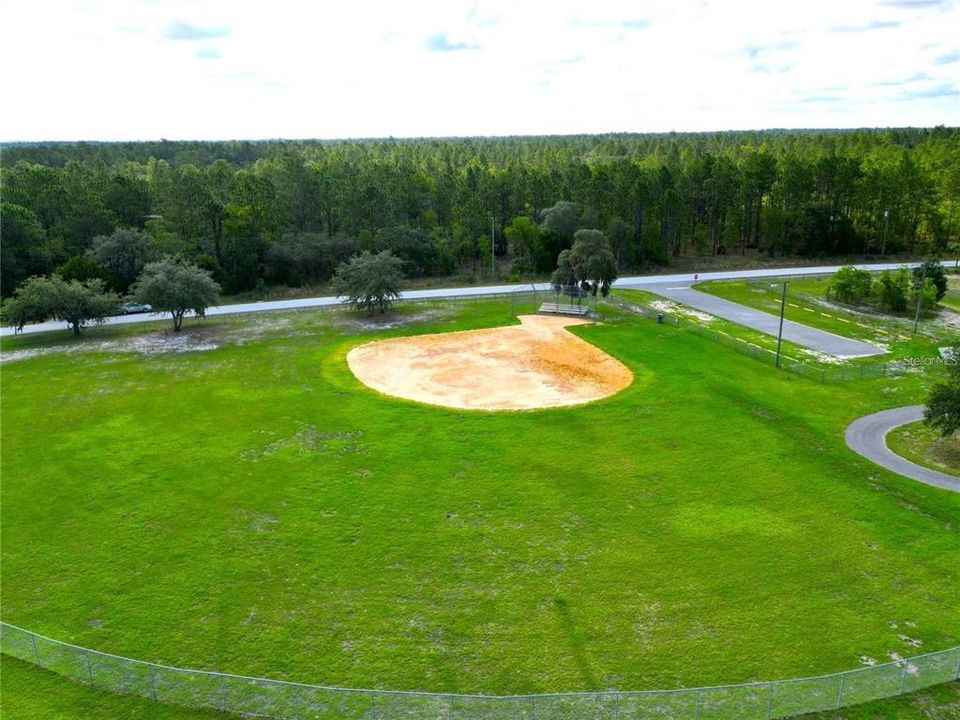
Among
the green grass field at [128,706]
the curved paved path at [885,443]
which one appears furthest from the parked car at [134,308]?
the curved paved path at [885,443]

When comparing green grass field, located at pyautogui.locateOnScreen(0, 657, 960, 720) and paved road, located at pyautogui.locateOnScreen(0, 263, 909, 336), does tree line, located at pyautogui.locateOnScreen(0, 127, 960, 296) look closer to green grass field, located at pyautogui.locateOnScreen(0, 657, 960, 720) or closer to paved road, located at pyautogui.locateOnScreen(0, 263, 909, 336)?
paved road, located at pyautogui.locateOnScreen(0, 263, 909, 336)

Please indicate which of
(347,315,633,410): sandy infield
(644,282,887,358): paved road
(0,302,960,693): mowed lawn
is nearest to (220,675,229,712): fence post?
(0,302,960,693): mowed lawn

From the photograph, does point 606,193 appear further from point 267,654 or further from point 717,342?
point 267,654

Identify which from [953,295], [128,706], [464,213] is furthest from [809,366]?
[464,213]

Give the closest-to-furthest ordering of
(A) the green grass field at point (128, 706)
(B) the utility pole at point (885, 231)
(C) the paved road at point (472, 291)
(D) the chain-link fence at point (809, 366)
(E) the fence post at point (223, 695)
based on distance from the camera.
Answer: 1. (A) the green grass field at point (128, 706)
2. (E) the fence post at point (223, 695)
3. (D) the chain-link fence at point (809, 366)
4. (C) the paved road at point (472, 291)
5. (B) the utility pole at point (885, 231)

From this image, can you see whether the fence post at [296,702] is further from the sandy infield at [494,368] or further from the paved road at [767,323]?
the paved road at [767,323]

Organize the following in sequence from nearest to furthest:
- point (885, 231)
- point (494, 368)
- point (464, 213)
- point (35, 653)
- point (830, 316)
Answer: point (35, 653) < point (494, 368) < point (830, 316) < point (885, 231) < point (464, 213)

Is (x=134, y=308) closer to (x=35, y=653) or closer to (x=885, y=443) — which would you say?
(x=35, y=653)
